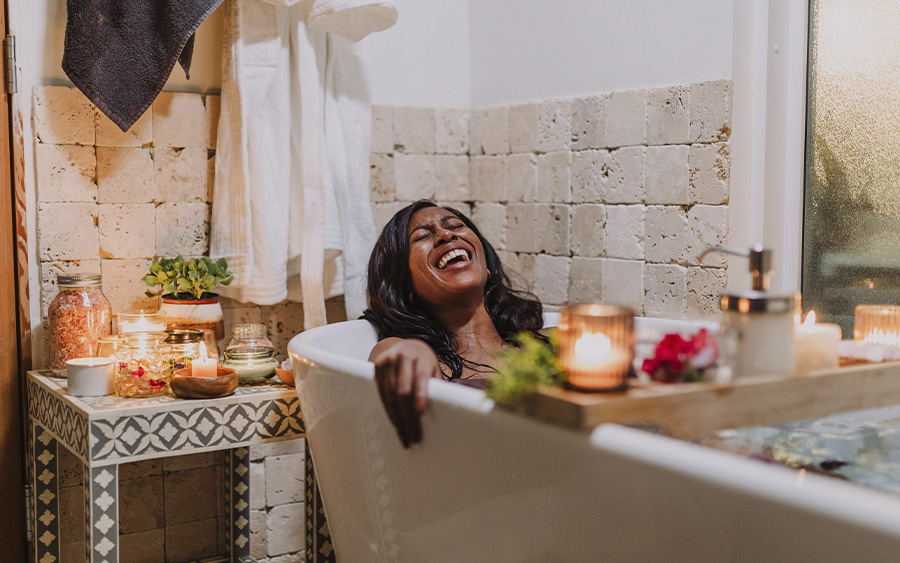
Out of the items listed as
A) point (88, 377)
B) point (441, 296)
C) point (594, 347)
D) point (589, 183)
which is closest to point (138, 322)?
point (88, 377)

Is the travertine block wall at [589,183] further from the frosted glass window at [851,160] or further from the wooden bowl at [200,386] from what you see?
the wooden bowl at [200,386]

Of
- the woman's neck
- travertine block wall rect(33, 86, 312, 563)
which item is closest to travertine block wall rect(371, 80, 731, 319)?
the woman's neck

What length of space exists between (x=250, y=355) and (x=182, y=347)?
0.62 feet

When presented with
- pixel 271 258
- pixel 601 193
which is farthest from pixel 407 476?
pixel 601 193

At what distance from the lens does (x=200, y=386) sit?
76.9 inches

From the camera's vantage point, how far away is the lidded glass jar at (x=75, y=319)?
7.05 ft

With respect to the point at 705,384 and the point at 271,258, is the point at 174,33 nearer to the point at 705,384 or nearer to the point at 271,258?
the point at 271,258

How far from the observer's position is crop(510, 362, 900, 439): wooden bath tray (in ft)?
3.55

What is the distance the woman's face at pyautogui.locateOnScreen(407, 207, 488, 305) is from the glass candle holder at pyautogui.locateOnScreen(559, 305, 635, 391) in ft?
3.40

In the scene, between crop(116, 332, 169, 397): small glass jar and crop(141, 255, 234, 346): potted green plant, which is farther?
crop(141, 255, 234, 346): potted green plant

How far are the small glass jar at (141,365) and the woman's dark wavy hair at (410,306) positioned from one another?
0.54m

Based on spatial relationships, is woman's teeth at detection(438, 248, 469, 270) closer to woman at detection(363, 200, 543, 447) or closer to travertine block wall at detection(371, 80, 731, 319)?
woman at detection(363, 200, 543, 447)

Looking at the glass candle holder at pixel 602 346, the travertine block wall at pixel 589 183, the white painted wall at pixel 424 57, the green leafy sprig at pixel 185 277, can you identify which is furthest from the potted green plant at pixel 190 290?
the glass candle holder at pixel 602 346

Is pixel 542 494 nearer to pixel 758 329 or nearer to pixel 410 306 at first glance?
pixel 758 329
